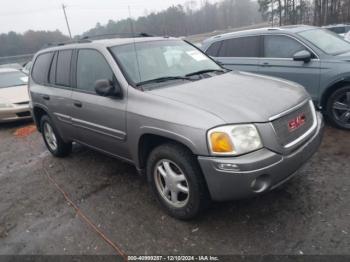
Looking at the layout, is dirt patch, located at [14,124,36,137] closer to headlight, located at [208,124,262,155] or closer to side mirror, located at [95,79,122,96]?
side mirror, located at [95,79,122,96]

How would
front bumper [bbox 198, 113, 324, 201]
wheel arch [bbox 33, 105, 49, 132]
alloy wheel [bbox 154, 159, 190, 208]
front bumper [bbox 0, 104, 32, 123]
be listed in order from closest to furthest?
front bumper [bbox 198, 113, 324, 201], alloy wheel [bbox 154, 159, 190, 208], wheel arch [bbox 33, 105, 49, 132], front bumper [bbox 0, 104, 32, 123]

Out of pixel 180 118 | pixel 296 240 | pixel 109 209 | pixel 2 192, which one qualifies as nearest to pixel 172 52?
pixel 180 118

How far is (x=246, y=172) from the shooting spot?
255cm

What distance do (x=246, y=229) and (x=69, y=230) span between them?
5.90 ft

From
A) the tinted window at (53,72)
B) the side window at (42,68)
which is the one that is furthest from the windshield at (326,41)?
the side window at (42,68)

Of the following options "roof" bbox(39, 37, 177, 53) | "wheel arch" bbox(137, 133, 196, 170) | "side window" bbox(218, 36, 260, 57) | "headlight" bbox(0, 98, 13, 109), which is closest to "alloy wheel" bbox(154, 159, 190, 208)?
"wheel arch" bbox(137, 133, 196, 170)

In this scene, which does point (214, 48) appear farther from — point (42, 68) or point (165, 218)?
point (165, 218)

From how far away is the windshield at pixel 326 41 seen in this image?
5302mm

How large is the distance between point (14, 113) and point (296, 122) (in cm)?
728

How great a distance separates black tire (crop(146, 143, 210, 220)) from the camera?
2820 millimetres

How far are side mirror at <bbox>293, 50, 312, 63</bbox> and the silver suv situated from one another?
6.14 ft

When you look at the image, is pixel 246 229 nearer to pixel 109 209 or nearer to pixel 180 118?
pixel 180 118

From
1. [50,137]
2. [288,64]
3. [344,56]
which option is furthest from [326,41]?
[50,137]

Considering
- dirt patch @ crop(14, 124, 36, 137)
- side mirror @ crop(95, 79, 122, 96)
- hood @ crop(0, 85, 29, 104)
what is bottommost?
dirt patch @ crop(14, 124, 36, 137)
